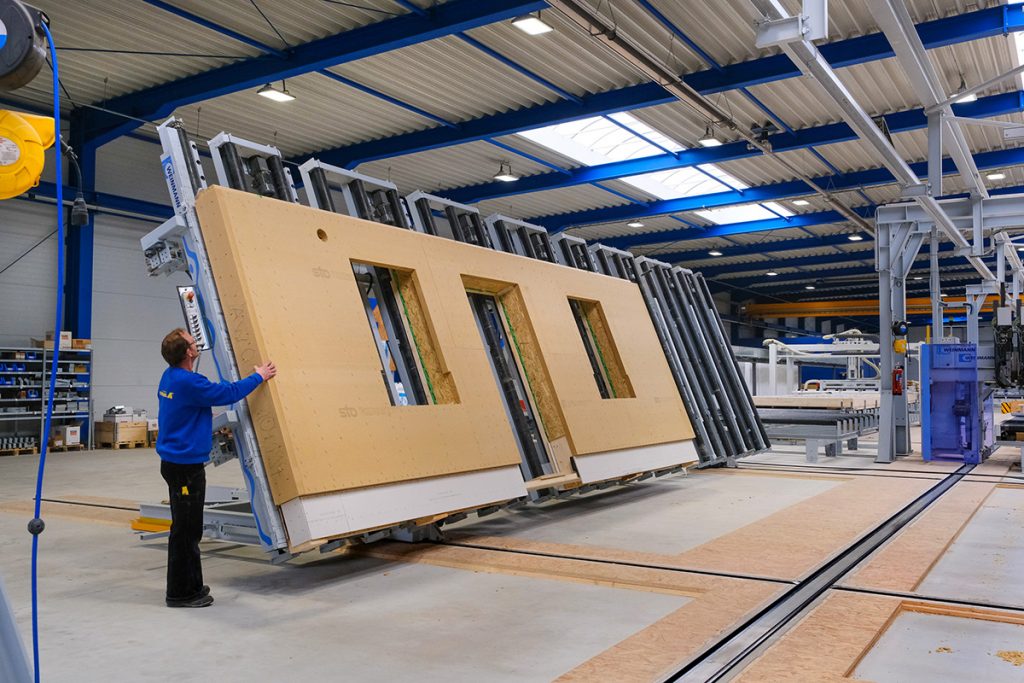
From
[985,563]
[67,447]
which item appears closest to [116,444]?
[67,447]

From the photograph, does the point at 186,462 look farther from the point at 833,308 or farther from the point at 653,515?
the point at 833,308

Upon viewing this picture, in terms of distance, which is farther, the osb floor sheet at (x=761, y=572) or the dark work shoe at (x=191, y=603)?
the dark work shoe at (x=191, y=603)

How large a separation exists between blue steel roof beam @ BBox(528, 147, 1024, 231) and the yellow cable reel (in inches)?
716

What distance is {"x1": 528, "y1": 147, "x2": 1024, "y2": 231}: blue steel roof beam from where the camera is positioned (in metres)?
16.9

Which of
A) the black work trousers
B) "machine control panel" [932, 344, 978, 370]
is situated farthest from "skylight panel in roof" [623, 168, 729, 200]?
the black work trousers

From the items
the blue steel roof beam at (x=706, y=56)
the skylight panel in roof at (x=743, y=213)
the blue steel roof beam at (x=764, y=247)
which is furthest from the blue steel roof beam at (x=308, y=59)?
the blue steel roof beam at (x=764, y=247)

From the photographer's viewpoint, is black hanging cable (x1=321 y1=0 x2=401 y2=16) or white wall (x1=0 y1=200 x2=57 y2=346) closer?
black hanging cable (x1=321 y1=0 x2=401 y2=16)

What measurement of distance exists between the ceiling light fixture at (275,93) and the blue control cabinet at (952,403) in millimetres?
11075

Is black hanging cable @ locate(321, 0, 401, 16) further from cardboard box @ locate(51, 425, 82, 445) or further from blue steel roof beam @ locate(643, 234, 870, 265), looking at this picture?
blue steel roof beam @ locate(643, 234, 870, 265)

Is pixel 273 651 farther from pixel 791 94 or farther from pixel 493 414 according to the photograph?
pixel 791 94

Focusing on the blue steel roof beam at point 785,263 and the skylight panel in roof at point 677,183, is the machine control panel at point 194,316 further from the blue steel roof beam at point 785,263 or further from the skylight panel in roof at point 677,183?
the blue steel roof beam at point 785,263

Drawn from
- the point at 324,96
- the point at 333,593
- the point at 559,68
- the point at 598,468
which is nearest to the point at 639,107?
the point at 559,68

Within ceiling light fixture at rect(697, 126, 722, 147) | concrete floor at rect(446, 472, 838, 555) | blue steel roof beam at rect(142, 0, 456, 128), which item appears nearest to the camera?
concrete floor at rect(446, 472, 838, 555)

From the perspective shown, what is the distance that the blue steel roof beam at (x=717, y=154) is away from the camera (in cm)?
1375
